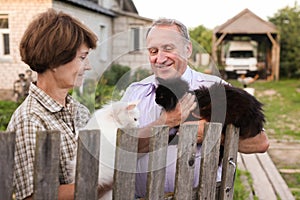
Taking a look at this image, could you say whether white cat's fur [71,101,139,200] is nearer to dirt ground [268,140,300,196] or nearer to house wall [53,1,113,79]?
house wall [53,1,113,79]

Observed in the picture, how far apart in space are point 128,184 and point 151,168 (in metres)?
0.12

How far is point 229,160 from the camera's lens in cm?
211

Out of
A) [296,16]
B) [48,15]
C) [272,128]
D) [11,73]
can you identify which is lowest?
[272,128]

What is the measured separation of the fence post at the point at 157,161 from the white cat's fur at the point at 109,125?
Result: 0.11 metres

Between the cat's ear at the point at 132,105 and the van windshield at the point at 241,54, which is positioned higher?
the van windshield at the point at 241,54

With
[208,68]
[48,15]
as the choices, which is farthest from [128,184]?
[48,15]

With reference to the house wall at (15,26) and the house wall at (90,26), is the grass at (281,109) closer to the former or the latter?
the house wall at (90,26)

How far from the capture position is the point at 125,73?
1.71 meters

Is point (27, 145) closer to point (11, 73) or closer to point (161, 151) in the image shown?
point (161, 151)

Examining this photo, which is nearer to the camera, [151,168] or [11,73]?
[151,168]

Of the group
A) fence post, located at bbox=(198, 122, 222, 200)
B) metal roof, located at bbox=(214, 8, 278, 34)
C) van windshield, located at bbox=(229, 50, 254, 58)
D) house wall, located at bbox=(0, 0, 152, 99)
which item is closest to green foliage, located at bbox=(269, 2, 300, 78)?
van windshield, located at bbox=(229, 50, 254, 58)

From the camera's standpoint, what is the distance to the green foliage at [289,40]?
2175 cm

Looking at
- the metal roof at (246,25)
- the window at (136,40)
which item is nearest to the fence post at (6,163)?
the window at (136,40)

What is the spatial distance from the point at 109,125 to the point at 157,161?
9.7 inches
